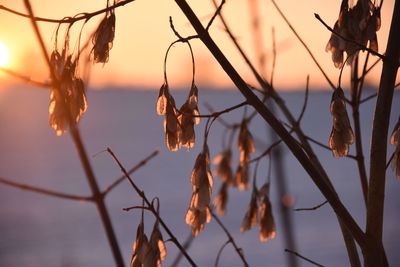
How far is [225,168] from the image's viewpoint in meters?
2.38

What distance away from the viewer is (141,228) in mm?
1478

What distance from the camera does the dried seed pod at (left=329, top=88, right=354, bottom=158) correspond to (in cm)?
134

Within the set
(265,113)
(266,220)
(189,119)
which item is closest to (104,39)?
(189,119)

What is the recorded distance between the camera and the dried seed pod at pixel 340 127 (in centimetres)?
Answer: 134

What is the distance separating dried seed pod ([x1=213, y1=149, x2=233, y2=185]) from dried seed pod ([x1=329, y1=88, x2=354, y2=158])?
1.01 metres

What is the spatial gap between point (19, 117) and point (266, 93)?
1957 centimetres

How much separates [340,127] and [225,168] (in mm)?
1059

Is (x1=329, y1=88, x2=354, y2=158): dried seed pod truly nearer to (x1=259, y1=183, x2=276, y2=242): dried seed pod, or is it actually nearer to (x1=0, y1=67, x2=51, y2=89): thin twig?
(x1=259, y1=183, x2=276, y2=242): dried seed pod

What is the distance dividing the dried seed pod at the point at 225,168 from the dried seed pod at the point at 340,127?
39.6 inches

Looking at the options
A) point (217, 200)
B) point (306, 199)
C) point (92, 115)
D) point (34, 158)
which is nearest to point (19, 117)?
point (92, 115)

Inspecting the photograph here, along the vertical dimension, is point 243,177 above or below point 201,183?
above

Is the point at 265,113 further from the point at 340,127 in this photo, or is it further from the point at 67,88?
the point at 67,88

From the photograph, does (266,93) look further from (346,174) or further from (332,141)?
(346,174)

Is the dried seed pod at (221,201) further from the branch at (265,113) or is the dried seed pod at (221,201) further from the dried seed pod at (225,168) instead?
the branch at (265,113)
